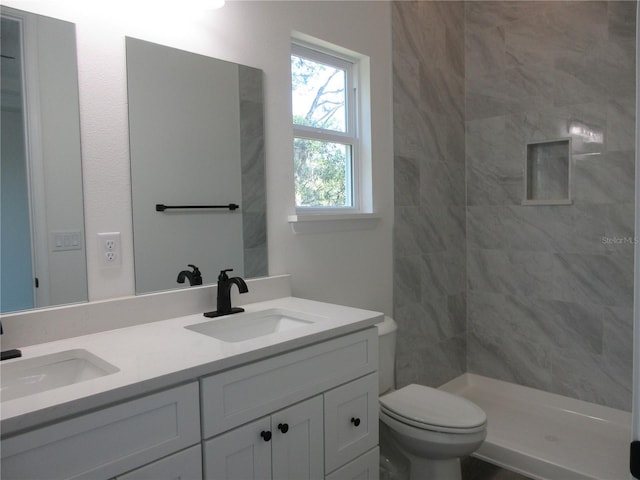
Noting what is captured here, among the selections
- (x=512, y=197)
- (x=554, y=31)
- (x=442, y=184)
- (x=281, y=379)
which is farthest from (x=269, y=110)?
(x=554, y=31)

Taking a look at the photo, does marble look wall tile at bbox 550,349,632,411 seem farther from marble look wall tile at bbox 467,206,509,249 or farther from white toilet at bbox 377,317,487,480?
white toilet at bbox 377,317,487,480

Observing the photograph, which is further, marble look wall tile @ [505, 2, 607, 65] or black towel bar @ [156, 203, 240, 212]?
marble look wall tile @ [505, 2, 607, 65]

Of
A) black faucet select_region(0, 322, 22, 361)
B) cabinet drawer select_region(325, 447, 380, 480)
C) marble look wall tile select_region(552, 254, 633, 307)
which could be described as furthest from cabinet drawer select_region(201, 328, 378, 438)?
marble look wall tile select_region(552, 254, 633, 307)

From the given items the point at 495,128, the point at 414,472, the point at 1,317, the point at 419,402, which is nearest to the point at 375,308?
the point at 419,402

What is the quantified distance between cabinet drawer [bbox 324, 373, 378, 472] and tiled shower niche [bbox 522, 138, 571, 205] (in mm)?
1903

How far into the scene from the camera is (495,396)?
3.00 m

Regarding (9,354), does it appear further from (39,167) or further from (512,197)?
(512,197)

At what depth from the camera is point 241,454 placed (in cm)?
118

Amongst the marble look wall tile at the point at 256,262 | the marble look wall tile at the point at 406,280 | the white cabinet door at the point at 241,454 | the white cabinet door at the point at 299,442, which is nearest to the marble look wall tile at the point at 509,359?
the marble look wall tile at the point at 406,280

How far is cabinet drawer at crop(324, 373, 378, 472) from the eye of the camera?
1.41 m

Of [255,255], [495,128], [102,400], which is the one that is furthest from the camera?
[495,128]

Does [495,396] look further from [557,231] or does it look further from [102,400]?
[102,400]

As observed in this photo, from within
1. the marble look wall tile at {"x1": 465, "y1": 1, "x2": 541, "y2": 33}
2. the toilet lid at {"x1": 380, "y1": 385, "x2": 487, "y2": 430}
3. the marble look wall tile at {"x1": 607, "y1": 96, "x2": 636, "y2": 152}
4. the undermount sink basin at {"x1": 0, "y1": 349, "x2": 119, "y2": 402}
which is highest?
the marble look wall tile at {"x1": 465, "y1": 1, "x2": 541, "y2": 33}

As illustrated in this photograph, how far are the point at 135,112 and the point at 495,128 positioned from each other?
2342 millimetres
